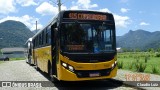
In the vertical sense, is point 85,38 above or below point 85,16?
below

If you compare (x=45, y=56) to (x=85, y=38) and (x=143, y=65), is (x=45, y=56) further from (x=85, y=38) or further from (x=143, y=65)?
(x=143, y=65)

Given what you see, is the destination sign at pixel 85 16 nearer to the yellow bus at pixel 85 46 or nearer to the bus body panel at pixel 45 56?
the yellow bus at pixel 85 46

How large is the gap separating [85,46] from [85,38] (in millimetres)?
343

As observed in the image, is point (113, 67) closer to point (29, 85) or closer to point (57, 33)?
point (57, 33)

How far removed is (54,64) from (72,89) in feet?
7.22

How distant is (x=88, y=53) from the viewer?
1357 cm

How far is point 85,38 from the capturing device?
13727 millimetres

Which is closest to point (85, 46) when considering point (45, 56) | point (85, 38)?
point (85, 38)

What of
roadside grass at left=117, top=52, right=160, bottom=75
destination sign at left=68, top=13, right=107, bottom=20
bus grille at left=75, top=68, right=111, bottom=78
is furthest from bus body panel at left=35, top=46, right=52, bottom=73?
roadside grass at left=117, top=52, right=160, bottom=75

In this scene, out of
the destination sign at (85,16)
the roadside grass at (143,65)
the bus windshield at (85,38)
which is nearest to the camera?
the bus windshield at (85,38)

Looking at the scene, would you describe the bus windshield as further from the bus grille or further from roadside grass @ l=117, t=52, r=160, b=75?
roadside grass @ l=117, t=52, r=160, b=75

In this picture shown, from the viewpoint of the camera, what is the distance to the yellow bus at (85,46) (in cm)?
1342

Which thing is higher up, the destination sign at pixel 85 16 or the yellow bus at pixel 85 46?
the destination sign at pixel 85 16

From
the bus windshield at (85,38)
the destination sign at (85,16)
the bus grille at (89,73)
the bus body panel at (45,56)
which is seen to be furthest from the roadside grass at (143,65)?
the destination sign at (85,16)
